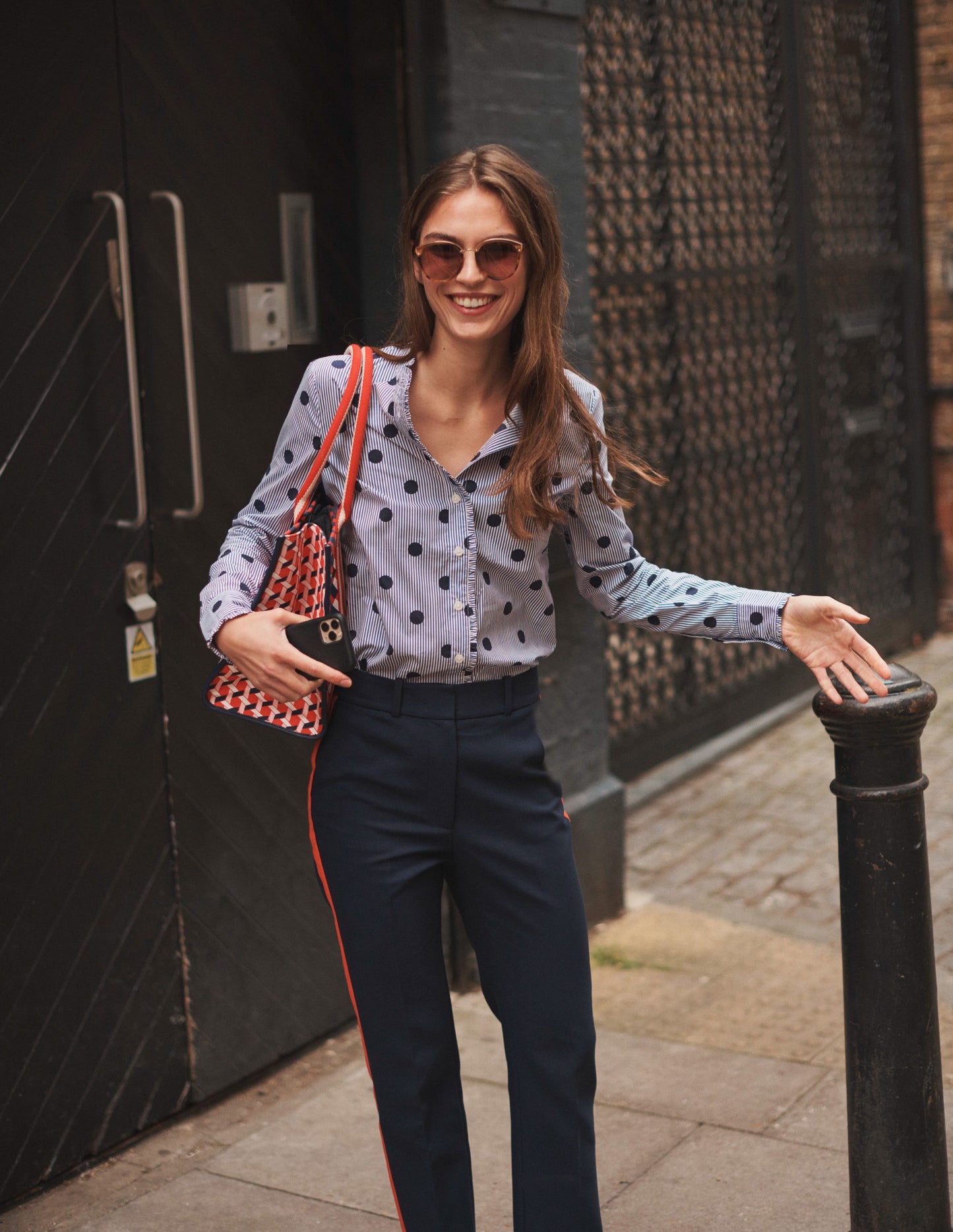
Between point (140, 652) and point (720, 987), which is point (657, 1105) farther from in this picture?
point (140, 652)

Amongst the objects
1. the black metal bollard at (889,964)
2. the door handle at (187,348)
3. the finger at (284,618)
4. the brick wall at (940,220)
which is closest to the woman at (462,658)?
the finger at (284,618)

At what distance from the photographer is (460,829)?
258cm

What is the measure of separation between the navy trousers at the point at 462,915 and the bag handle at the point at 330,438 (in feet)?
1.01

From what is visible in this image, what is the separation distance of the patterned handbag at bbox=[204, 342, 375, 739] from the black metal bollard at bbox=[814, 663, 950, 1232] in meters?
0.88

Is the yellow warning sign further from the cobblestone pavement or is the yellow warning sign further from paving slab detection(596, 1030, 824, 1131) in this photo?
the cobblestone pavement

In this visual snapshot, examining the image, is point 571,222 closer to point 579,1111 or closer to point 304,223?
point 304,223

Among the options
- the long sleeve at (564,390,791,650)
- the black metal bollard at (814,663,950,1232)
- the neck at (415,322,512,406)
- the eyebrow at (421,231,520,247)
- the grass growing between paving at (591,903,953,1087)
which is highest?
the eyebrow at (421,231,520,247)

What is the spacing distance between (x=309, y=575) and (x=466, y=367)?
424mm

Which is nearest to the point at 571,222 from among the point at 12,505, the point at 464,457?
the point at 12,505

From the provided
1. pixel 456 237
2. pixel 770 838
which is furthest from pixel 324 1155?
pixel 770 838

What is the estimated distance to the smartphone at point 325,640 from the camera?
2463 millimetres

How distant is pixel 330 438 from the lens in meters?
2.61

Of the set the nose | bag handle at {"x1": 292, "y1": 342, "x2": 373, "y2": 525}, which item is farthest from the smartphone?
the nose

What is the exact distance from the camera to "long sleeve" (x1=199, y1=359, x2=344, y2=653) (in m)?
2.60
